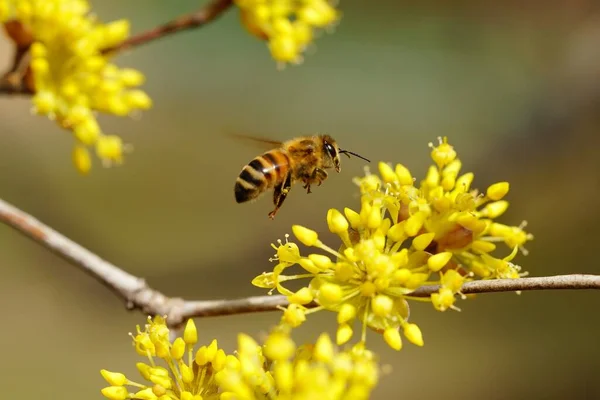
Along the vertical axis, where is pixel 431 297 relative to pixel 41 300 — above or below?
below

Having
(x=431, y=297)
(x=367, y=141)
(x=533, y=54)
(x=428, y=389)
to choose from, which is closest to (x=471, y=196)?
(x=431, y=297)

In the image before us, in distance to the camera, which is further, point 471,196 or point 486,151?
point 486,151

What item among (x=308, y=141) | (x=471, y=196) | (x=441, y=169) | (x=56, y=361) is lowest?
(x=471, y=196)

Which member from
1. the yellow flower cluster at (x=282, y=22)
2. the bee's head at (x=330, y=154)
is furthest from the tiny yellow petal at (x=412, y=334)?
the yellow flower cluster at (x=282, y=22)

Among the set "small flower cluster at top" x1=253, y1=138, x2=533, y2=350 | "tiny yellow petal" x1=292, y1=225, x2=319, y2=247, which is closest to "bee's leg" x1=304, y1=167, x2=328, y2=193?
"small flower cluster at top" x1=253, y1=138, x2=533, y2=350

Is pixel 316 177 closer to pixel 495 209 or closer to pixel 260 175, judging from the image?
pixel 260 175

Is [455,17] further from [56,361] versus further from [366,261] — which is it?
[366,261]

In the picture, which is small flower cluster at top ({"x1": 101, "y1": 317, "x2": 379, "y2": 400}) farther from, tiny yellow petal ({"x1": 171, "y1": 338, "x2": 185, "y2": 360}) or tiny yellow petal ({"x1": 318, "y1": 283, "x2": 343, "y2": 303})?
tiny yellow petal ({"x1": 318, "y1": 283, "x2": 343, "y2": 303})
